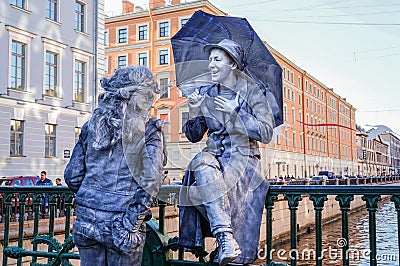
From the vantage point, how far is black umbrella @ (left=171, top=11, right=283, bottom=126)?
10.3 feet

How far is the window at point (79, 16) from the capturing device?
24109 millimetres

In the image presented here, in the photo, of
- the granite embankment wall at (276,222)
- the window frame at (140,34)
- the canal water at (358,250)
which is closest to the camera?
the canal water at (358,250)

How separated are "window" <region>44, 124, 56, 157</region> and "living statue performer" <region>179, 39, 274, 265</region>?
1916 centimetres

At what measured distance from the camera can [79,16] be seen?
24312mm

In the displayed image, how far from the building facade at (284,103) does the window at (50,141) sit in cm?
412

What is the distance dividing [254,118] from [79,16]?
23119mm

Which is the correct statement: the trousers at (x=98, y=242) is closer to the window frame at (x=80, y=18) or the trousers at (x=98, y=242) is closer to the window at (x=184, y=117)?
the window at (x=184, y=117)

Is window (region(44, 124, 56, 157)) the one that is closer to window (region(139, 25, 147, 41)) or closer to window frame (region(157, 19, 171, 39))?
window frame (region(157, 19, 171, 39))

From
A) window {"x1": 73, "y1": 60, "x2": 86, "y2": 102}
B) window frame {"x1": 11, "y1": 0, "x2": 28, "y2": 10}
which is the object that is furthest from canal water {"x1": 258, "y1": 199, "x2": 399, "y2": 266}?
window frame {"x1": 11, "y1": 0, "x2": 28, "y2": 10}

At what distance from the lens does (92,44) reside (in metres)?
25.0

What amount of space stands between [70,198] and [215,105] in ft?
5.91

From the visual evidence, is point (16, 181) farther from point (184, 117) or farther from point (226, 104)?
point (226, 104)

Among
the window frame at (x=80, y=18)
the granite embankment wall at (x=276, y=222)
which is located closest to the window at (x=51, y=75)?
the window frame at (x=80, y=18)

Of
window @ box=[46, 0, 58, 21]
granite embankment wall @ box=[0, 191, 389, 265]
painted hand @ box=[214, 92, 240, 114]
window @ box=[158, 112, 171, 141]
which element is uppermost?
window @ box=[46, 0, 58, 21]
